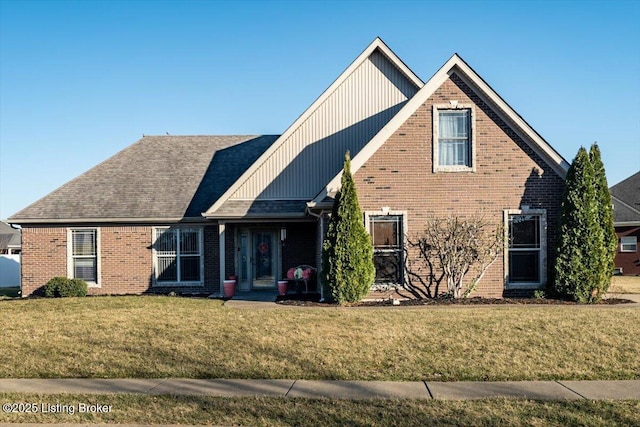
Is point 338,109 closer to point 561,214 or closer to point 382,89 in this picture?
point 382,89

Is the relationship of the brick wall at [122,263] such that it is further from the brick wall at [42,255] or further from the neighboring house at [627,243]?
the neighboring house at [627,243]

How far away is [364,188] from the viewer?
49.8 feet

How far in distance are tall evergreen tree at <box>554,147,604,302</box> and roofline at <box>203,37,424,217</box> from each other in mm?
6157

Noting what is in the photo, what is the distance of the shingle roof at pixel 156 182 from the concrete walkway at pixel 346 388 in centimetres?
1159

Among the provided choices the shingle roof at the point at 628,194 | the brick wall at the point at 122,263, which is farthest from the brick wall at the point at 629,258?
the brick wall at the point at 122,263

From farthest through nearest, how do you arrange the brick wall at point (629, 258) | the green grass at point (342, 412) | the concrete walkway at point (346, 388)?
the brick wall at point (629, 258)
the concrete walkway at point (346, 388)
the green grass at point (342, 412)

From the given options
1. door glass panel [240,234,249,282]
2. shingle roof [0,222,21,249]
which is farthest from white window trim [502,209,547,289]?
shingle roof [0,222,21,249]

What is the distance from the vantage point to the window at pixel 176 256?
19.2 metres

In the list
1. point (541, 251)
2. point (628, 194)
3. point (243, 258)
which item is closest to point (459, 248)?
point (541, 251)

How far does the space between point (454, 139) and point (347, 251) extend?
426 cm

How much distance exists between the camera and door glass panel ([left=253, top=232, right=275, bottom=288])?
62.8ft

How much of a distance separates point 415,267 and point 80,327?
8.23 metres

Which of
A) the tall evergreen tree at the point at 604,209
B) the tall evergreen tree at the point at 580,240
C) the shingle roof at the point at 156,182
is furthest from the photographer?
the shingle roof at the point at 156,182

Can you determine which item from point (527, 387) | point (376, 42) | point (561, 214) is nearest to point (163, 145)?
point (376, 42)
